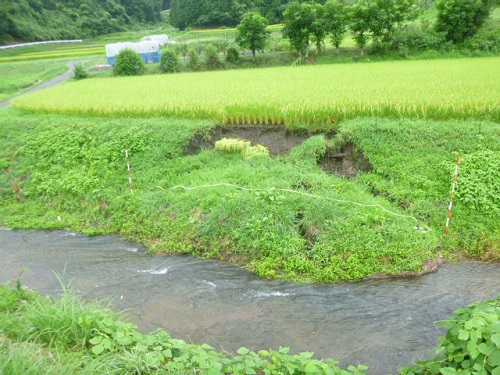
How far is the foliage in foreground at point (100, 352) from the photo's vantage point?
2.99 meters

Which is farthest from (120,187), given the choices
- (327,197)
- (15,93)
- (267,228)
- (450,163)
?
(15,93)

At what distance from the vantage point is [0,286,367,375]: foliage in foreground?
118 inches

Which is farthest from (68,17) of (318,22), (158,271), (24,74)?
(158,271)

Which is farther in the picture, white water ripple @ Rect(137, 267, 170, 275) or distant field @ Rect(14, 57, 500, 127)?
distant field @ Rect(14, 57, 500, 127)

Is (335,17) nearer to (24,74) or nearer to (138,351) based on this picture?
(24,74)

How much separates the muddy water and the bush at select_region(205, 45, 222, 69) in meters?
18.4

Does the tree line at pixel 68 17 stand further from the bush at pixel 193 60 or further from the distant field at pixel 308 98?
the distant field at pixel 308 98

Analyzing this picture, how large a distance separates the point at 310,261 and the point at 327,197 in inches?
53.6

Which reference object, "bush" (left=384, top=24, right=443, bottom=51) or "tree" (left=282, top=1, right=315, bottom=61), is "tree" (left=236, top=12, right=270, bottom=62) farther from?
"bush" (left=384, top=24, right=443, bottom=51)

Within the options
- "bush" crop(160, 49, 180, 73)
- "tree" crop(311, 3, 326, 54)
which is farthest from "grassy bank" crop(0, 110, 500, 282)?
"tree" crop(311, 3, 326, 54)

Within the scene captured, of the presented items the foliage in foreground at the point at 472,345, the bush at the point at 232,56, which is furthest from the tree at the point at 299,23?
the foliage in foreground at the point at 472,345

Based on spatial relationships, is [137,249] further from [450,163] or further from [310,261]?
[450,163]

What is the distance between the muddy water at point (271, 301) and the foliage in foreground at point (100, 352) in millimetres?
1229

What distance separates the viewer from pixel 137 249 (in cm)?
706
